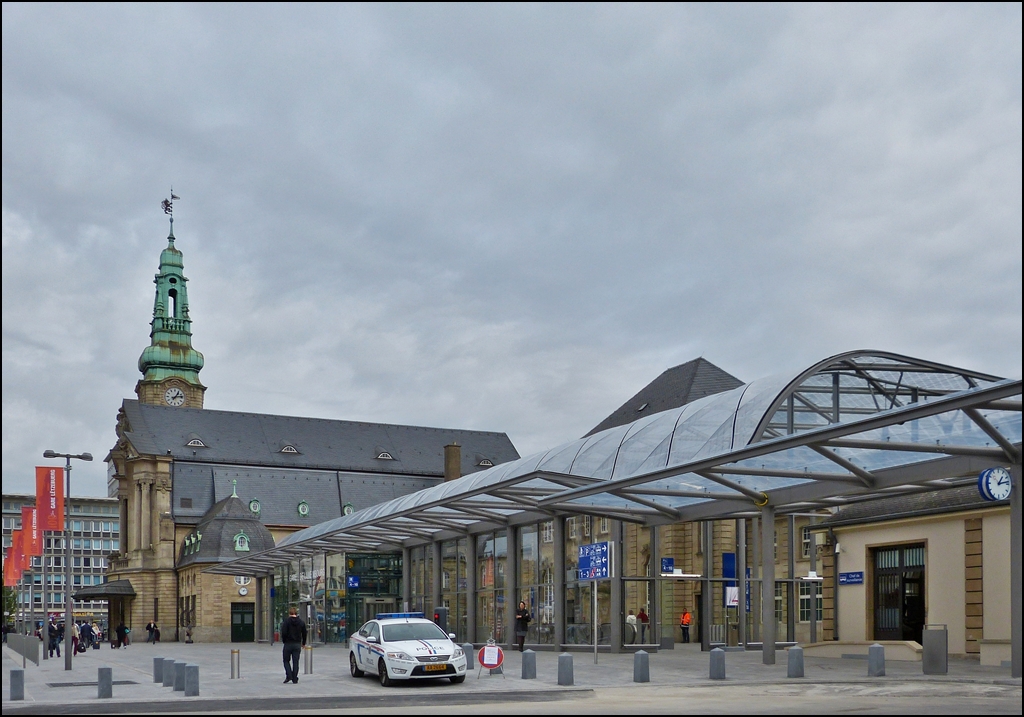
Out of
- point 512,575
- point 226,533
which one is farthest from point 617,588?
point 226,533

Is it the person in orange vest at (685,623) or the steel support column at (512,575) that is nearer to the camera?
the person in orange vest at (685,623)

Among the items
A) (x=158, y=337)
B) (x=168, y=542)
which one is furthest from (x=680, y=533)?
(x=158, y=337)

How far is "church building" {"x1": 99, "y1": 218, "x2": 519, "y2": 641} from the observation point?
8556cm

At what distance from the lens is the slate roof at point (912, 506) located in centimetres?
2948

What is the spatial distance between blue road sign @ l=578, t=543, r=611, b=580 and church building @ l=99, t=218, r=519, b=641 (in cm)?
5722

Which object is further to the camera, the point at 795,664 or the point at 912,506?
the point at 912,506

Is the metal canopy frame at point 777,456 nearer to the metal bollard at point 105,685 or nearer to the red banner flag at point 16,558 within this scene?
the metal bollard at point 105,685

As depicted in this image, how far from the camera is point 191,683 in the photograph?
2069cm

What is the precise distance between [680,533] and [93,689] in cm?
1965

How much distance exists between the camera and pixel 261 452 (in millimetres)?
102562

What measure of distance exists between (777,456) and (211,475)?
3062 inches

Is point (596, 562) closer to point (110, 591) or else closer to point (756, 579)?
point (756, 579)

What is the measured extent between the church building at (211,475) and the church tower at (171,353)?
113mm

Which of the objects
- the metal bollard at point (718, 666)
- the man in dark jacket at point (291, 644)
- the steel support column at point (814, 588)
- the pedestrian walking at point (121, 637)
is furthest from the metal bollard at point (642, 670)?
the pedestrian walking at point (121, 637)
